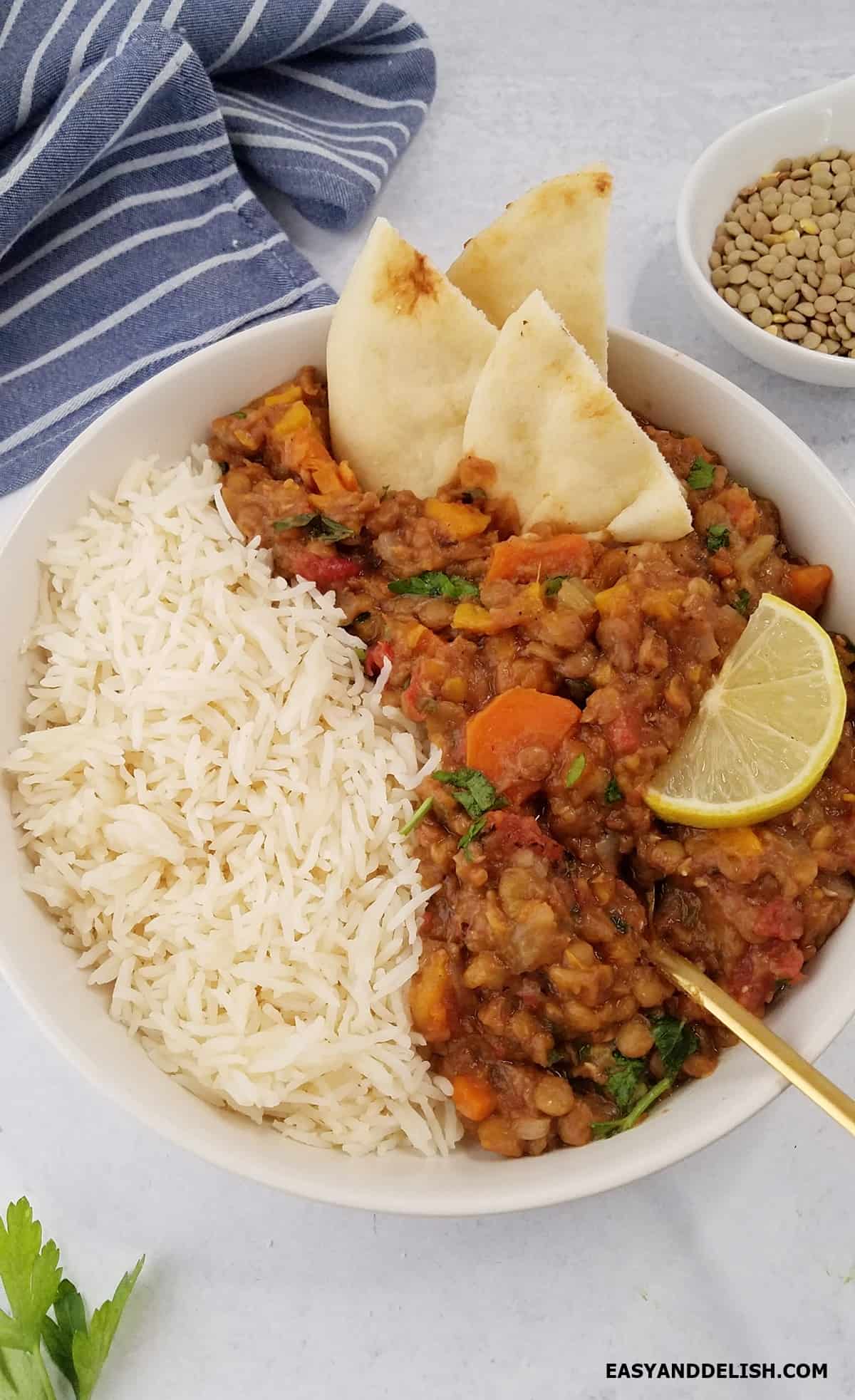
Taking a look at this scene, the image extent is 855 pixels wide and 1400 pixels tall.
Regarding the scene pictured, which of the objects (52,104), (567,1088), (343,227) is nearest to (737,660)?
(567,1088)

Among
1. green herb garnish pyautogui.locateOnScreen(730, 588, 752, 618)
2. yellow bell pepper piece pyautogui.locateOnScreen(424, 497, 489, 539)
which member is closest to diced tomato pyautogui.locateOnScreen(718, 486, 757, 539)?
green herb garnish pyautogui.locateOnScreen(730, 588, 752, 618)

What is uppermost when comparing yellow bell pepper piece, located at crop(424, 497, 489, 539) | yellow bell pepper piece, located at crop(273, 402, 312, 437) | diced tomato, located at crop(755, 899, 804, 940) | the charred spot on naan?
the charred spot on naan

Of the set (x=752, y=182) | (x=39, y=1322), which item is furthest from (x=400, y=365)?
(x=39, y=1322)

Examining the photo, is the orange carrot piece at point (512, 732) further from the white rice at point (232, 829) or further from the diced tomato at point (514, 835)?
the white rice at point (232, 829)

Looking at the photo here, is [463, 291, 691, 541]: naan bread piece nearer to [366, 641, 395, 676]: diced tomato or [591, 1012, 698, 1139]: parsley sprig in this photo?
[366, 641, 395, 676]: diced tomato

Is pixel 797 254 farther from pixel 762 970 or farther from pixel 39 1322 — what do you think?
pixel 39 1322
